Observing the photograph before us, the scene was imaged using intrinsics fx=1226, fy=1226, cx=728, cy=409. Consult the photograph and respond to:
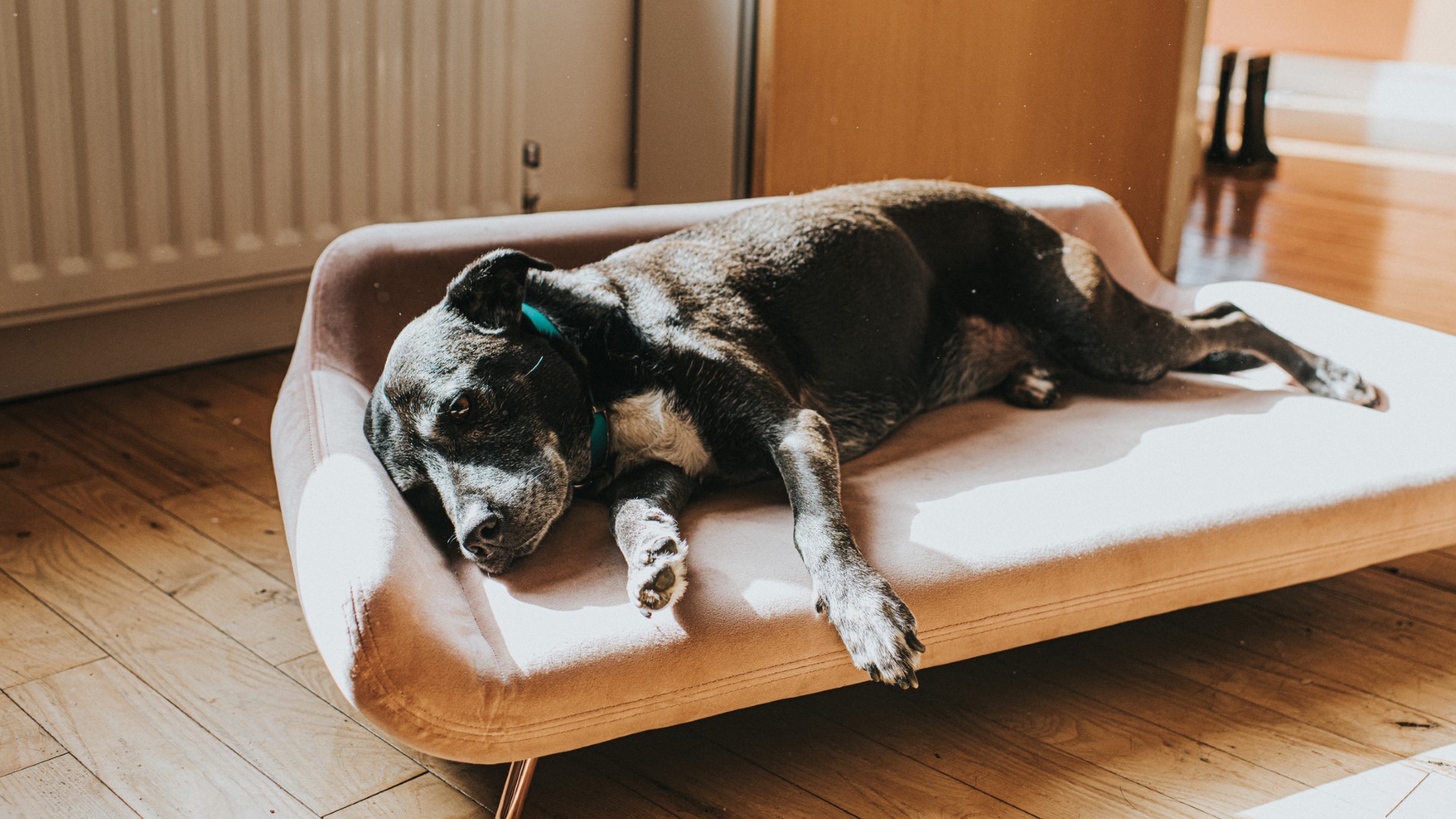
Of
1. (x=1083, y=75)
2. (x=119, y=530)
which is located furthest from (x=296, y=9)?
(x=1083, y=75)

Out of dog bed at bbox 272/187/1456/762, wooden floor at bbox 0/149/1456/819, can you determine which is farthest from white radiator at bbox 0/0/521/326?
dog bed at bbox 272/187/1456/762

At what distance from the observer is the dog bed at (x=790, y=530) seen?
136cm

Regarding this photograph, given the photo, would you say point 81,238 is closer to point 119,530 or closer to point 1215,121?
point 119,530

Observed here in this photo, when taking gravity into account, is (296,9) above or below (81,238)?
above

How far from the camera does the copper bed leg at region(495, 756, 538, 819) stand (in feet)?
4.70

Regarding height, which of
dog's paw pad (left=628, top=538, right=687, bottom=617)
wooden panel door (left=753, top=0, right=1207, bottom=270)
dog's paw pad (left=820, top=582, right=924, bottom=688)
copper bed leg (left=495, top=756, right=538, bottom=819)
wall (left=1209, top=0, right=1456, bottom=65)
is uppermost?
wall (left=1209, top=0, right=1456, bottom=65)

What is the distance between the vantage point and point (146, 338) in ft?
9.77

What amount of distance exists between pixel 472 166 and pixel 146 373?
971mm

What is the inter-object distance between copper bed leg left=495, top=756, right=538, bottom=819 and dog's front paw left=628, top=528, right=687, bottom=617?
0.75 ft

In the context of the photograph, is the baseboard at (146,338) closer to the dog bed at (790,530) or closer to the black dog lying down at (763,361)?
the dog bed at (790,530)

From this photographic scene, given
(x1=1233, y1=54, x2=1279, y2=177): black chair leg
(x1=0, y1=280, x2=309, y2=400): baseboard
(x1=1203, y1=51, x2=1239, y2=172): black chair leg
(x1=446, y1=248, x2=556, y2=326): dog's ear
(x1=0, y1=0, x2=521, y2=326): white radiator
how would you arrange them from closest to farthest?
(x1=446, y1=248, x2=556, y2=326): dog's ear
(x1=0, y1=0, x2=521, y2=326): white radiator
(x1=0, y1=280, x2=309, y2=400): baseboard
(x1=1233, y1=54, x2=1279, y2=177): black chair leg
(x1=1203, y1=51, x2=1239, y2=172): black chair leg

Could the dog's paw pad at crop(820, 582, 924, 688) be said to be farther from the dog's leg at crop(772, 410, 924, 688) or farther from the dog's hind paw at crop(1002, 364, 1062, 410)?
the dog's hind paw at crop(1002, 364, 1062, 410)

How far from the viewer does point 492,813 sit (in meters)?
1.51

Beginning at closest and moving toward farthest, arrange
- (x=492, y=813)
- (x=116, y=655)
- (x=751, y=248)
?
(x=492, y=813), (x=116, y=655), (x=751, y=248)
